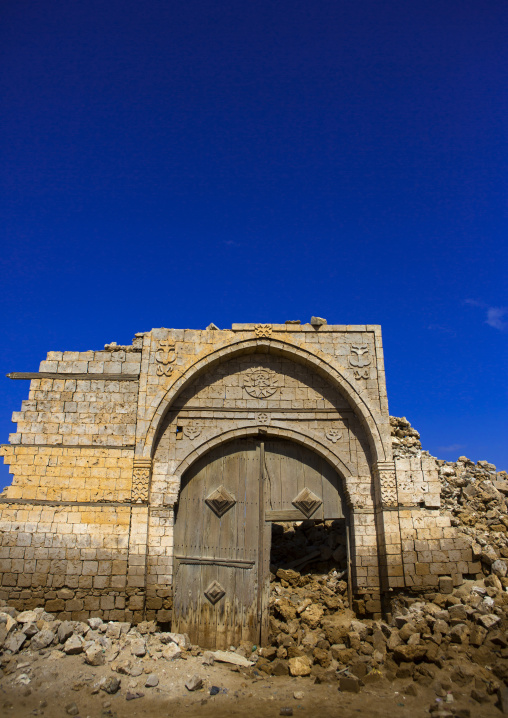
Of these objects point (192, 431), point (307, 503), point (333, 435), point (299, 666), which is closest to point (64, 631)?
point (299, 666)

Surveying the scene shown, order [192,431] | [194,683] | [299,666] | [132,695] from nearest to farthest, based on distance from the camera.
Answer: [132,695] < [194,683] < [299,666] < [192,431]

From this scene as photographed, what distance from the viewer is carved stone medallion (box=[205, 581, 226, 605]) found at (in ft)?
27.9

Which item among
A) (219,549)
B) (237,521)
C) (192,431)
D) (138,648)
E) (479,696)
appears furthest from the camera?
(192,431)

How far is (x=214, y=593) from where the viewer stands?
8523mm

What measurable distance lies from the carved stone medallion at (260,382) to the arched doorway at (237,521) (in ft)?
2.72

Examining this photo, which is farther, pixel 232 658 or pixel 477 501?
pixel 477 501

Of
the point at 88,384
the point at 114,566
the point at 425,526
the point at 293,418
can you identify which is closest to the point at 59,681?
the point at 114,566

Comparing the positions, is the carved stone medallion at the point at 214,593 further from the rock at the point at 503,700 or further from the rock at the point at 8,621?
the rock at the point at 503,700

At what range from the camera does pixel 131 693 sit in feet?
21.3

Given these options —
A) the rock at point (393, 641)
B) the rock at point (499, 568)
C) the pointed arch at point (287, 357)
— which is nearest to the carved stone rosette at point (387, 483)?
the pointed arch at point (287, 357)

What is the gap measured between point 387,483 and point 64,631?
540 centimetres

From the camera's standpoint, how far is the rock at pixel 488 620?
715 cm

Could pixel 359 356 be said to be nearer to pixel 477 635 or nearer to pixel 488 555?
pixel 488 555

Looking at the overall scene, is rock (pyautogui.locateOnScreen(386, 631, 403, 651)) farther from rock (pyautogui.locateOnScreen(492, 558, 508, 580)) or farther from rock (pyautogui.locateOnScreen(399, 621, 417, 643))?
rock (pyautogui.locateOnScreen(492, 558, 508, 580))
